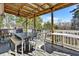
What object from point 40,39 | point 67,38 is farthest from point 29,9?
point 67,38

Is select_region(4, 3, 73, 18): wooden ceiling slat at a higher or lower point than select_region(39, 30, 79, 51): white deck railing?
higher

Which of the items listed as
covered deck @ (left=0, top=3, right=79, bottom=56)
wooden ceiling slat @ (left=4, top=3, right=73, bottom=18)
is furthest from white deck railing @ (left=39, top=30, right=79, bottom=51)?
wooden ceiling slat @ (left=4, top=3, right=73, bottom=18)

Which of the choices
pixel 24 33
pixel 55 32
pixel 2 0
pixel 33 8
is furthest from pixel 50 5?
pixel 2 0

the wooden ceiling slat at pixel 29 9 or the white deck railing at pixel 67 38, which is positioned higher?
the wooden ceiling slat at pixel 29 9

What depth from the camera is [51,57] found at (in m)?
2.40

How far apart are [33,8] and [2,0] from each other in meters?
0.56

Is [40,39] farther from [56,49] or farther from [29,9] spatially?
[29,9]

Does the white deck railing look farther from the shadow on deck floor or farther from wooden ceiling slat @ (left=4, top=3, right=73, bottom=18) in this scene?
wooden ceiling slat @ (left=4, top=3, right=73, bottom=18)

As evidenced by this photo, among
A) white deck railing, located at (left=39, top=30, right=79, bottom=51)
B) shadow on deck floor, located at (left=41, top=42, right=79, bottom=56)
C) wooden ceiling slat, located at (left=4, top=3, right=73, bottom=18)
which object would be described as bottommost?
shadow on deck floor, located at (left=41, top=42, right=79, bottom=56)

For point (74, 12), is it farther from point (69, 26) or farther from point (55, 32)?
point (55, 32)

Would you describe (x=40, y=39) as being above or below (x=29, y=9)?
below

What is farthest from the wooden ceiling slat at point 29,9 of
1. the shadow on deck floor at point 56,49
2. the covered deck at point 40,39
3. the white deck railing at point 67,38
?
the shadow on deck floor at point 56,49

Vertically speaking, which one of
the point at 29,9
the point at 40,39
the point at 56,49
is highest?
the point at 29,9

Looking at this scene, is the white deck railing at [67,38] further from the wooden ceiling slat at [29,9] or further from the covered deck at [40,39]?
the wooden ceiling slat at [29,9]
